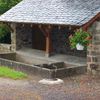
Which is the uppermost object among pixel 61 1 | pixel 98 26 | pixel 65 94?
pixel 61 1

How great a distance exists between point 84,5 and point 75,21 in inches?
66.4

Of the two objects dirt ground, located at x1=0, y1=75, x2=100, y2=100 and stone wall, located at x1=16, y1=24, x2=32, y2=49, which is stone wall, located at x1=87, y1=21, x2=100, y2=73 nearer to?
dirt ground, located at x1=0, y1=75, x2=100, y2=100

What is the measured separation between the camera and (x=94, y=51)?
15.6 m

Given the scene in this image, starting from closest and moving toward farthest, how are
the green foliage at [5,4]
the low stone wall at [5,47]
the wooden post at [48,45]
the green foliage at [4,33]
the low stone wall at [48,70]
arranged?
the low stone wall at [48,70] < the wooden post at [48,45] < the low stone wall at [5,47] < the green foliage at [4,33] < the green foliage at [5,4]

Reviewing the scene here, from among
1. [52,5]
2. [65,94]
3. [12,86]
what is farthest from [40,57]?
[65,94]

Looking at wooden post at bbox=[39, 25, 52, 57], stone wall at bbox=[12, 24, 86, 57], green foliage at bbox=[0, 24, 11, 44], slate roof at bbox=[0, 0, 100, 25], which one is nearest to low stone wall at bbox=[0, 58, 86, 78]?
slate roof at bbox=[0, 0, 100, 25]

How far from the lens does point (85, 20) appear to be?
15398 millimetres

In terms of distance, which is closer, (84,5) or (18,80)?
(18,80)

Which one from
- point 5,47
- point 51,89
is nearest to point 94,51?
point 51,89

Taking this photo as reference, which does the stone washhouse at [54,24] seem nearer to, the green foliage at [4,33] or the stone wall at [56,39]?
the stone wall at [56,39]

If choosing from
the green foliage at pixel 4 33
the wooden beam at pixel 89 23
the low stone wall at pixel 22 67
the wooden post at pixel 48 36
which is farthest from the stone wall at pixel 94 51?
the green foliage at pixel 4 33

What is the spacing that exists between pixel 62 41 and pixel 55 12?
266 cm

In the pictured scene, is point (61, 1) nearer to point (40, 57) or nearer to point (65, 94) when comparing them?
point (40, 57)

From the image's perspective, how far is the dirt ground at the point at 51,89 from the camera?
39.1ft
